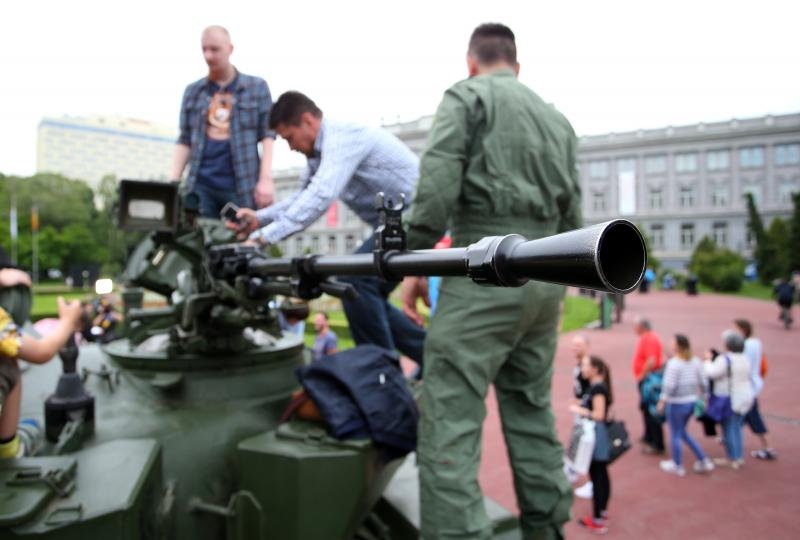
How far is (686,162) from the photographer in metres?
60.8

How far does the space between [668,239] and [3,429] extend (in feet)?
214

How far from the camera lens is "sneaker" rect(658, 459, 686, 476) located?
6952 mm

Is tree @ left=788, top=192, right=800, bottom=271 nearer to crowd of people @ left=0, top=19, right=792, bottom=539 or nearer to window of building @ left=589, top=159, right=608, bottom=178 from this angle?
window of building @ left=589, top=159, right=608, bottom=178

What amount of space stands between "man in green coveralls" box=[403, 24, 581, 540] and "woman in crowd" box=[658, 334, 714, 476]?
14.5ft

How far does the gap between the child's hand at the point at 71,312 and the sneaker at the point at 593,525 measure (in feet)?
15.4

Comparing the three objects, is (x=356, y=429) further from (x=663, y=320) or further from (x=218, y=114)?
(x=663, y=320)

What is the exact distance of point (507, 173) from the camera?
112 inches

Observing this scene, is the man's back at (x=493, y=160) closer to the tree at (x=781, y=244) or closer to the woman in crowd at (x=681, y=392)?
the woman in crowd at (x=681, y=392)

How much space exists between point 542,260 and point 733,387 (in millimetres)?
6670

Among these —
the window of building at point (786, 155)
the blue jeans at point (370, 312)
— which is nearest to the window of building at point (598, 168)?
the window of building at point (786, 155)

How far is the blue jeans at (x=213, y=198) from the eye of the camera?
4465mm

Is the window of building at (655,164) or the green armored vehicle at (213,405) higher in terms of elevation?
the window of building at (655,164)

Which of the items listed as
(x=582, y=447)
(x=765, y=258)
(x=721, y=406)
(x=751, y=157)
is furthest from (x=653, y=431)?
(x=751, y=157)

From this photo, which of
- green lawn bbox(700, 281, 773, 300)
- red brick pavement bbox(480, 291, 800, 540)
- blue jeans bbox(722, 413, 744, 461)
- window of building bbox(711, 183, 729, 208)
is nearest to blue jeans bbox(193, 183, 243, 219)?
red brick pavement bbox(480, 291, 800, 540)
